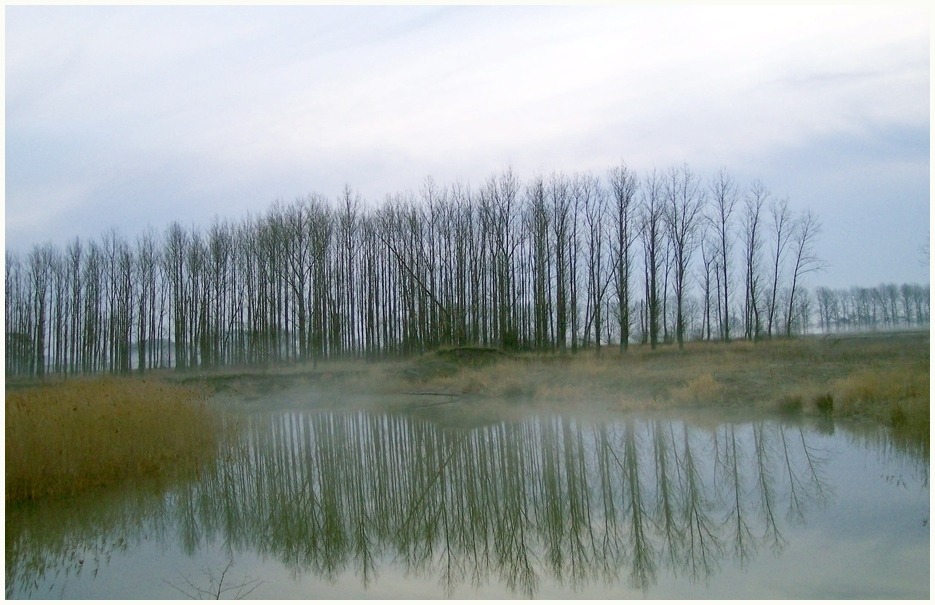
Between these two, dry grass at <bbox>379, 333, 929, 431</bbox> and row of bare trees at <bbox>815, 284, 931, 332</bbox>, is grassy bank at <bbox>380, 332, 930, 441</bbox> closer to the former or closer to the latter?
dry grass at <bbox>379, 333, 929, 431</bbox>

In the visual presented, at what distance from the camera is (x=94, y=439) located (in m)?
11.2

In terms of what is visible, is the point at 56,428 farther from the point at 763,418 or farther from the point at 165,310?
the point at 165,310

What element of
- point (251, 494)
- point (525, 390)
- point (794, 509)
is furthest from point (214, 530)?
point (525, 390)

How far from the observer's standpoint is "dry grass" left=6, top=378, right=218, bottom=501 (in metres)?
9.90

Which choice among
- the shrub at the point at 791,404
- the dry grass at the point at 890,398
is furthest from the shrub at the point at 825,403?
the shrub at the point at 791,404

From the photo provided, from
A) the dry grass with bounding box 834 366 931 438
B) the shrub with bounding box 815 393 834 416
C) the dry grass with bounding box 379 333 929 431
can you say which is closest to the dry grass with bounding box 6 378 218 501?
the dry grass with bounding box 379 333 929 431

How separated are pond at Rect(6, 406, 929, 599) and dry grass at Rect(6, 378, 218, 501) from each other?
47cm

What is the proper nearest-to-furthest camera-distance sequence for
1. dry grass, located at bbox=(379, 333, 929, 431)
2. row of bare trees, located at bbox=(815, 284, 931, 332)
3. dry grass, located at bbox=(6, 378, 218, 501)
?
dry grass, located at bbox=(6, 378, 218, 501)
dry grass, located at bbox=(379, 333, 929, 431)
row of bare trees, located at bbox=(815, 284, 931, 332)

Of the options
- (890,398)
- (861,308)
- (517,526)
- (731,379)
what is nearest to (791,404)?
(890,398)

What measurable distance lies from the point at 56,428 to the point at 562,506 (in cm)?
758

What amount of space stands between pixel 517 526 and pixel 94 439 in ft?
23.7

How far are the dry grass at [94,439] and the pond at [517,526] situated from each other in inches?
18.4

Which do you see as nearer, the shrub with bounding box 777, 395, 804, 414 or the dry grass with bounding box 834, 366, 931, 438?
the dry grass with bounding box 834, 366, 931, 438

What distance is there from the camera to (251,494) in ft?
35.4
